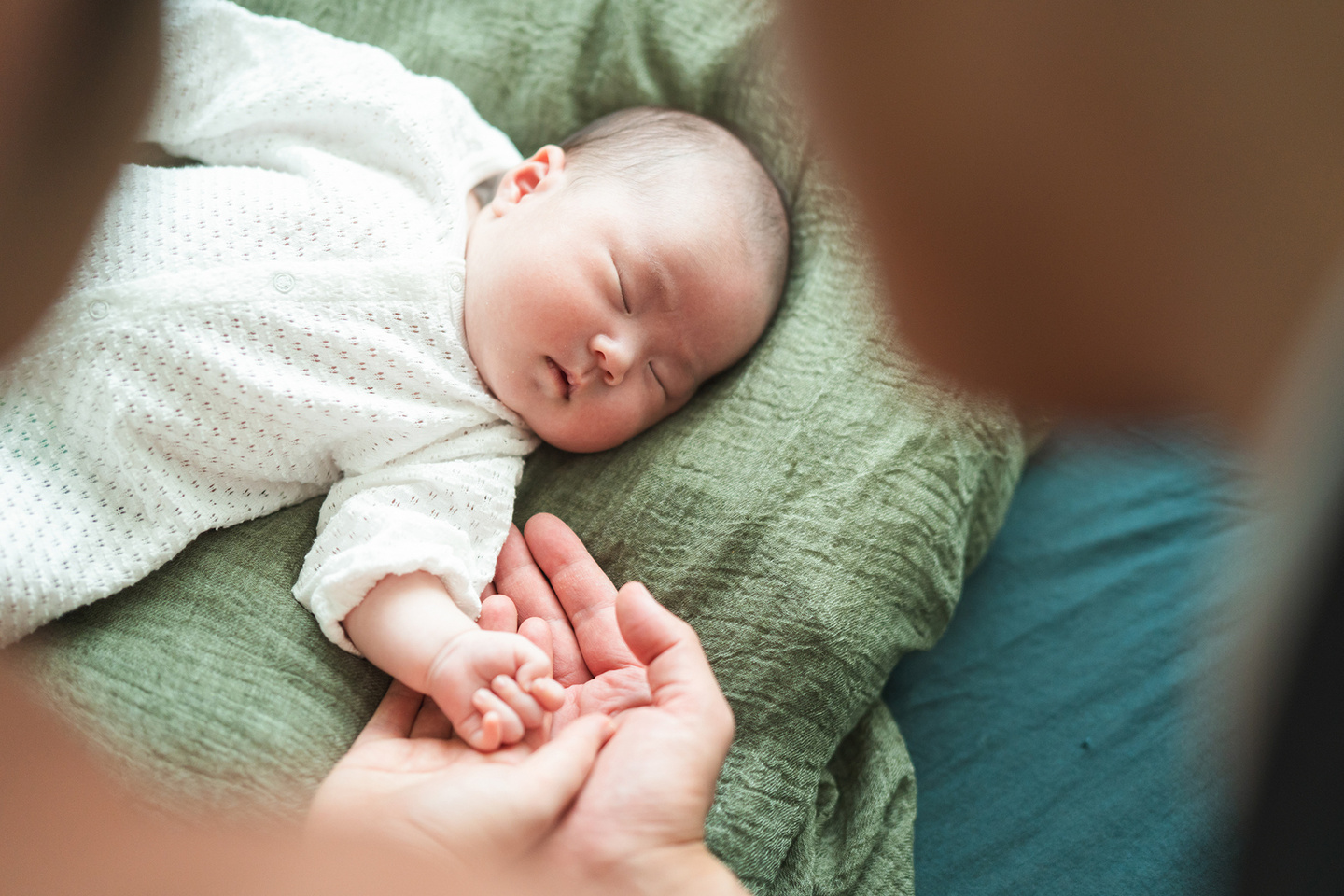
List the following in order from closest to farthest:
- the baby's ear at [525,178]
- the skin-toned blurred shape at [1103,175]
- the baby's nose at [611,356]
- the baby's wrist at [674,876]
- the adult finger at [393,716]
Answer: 1. the skin-toned blurred shape at [1103,175]
2. the baby's wrist at [674,876]
3. the adult finger at [393,716]
4. the baby's nose at [611,356]
5. the baby's ear at [525,178]

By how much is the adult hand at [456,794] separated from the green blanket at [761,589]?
8 centimetres

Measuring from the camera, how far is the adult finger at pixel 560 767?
661 mm

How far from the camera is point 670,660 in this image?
2.49 ft

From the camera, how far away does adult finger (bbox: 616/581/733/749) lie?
738 mm

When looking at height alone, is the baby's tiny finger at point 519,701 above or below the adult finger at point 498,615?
above

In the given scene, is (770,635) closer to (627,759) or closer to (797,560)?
(797,560)

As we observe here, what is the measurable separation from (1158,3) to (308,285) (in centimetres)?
91

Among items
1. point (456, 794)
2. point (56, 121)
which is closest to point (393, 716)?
point (456, 794)

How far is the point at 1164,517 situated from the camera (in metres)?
1.36

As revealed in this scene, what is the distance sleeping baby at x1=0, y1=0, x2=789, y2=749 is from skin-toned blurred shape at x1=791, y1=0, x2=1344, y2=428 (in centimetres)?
60

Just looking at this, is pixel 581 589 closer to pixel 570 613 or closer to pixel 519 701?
pixel 570 613

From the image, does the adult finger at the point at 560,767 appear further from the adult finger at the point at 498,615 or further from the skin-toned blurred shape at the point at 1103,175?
the skin-toned blurred shape at the point at 1103,175

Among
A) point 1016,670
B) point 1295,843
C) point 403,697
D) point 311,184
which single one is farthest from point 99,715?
point 1016,670

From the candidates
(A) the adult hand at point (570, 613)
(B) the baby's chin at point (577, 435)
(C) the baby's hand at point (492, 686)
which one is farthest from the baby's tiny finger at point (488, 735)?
(B) the baby's chin at point (577, 435)
